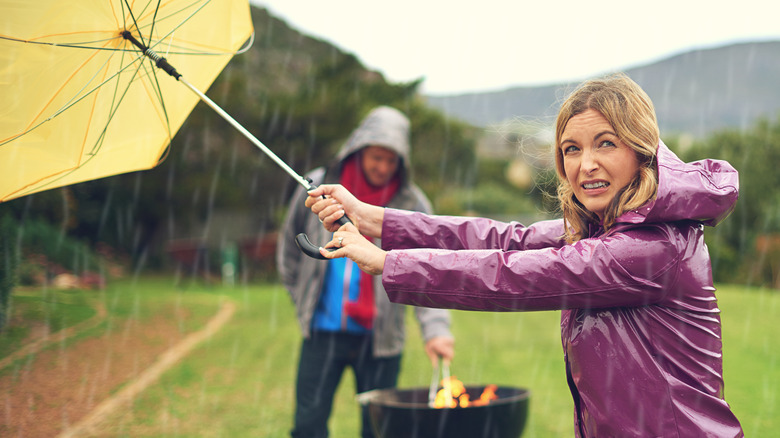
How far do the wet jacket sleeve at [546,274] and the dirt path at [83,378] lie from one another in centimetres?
508

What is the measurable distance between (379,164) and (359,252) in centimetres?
219

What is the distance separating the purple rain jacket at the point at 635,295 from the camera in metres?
1.81

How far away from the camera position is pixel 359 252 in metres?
2.05

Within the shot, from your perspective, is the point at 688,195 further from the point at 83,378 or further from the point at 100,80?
the point at 83,378

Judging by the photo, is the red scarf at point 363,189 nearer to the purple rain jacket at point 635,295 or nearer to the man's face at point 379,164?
the man's face at point 379,164

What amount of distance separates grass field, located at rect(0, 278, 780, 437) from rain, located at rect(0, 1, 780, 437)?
0.03 metres

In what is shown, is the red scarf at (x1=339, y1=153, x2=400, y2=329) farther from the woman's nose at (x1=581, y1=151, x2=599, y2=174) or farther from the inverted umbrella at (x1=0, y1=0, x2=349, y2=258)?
the woman's nose at (x1=581, y1=151, x2=599, y2=174)

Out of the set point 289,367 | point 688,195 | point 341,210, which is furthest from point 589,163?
point 289,367

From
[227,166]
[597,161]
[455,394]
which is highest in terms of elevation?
[227,166]

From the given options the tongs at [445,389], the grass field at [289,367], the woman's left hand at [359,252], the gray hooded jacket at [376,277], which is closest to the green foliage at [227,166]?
the grass field at [289,367]

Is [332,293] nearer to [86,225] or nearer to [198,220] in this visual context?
[86,225]

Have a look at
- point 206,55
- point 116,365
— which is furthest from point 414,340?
point 206,55

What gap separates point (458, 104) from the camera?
49031 mm

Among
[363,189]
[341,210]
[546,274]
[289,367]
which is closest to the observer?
[546,274]
